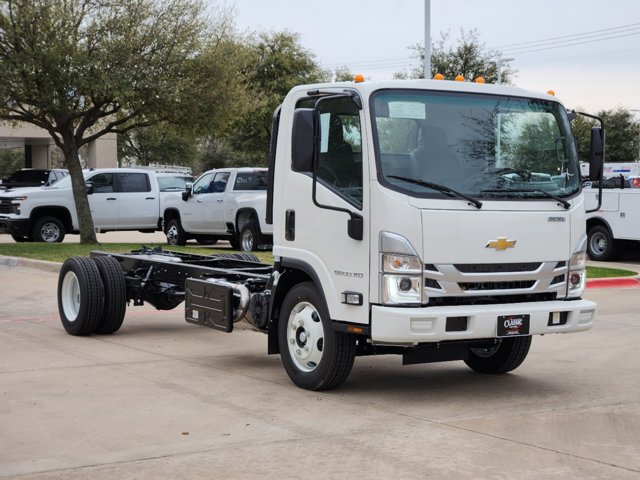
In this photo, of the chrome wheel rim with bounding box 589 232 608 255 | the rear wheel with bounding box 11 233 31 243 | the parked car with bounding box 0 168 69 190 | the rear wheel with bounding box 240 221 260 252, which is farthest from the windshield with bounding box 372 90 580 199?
the parked car with bounding box 0 168 69 190

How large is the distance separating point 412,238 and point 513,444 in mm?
1714

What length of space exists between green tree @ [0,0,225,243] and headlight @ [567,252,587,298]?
50.4ft

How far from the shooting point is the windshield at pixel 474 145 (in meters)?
7.69

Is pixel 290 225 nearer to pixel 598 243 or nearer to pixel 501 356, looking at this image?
pixel 501 356

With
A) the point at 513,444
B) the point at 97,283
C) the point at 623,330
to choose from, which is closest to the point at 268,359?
the point at 97,283

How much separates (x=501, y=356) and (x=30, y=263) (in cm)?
1254

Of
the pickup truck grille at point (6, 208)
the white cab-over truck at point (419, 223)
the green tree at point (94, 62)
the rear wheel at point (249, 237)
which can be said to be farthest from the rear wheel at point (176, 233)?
the white cab-over truck at point (419, 223)

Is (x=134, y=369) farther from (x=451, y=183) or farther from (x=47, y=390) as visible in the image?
(x=451, y=183)

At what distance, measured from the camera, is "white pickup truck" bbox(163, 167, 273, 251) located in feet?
73.2

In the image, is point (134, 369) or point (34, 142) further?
point (34, 142)

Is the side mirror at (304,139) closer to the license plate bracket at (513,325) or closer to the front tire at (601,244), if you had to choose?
the license plate bracket at (513,325)

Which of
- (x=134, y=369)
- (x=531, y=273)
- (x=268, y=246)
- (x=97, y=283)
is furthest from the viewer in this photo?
(x=268, y=246)

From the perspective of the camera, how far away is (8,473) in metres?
5.88

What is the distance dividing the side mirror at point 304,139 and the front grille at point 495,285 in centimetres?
150
